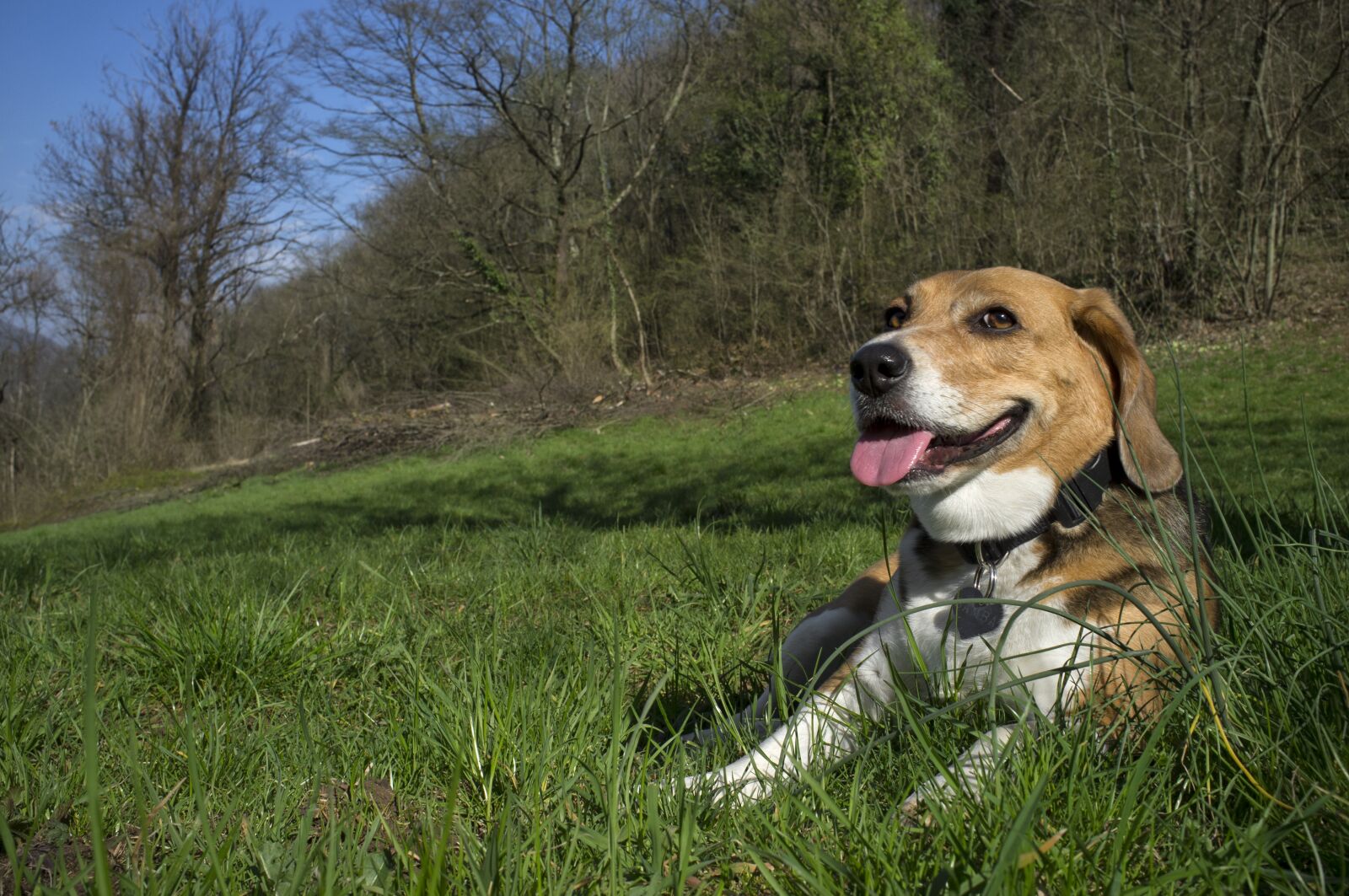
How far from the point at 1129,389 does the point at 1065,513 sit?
50 cm

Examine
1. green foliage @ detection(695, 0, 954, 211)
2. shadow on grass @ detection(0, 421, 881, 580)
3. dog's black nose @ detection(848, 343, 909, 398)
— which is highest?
green foliage @ detection(695, 0, 954, 211)

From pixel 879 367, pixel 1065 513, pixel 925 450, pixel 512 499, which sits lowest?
pixel 512 499

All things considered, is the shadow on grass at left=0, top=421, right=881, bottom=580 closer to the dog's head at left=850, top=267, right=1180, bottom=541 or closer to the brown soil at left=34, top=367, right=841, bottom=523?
the brown soil at left=34, top=367, right=841, bottom=523

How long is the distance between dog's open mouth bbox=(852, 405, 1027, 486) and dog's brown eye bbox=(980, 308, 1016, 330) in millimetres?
330

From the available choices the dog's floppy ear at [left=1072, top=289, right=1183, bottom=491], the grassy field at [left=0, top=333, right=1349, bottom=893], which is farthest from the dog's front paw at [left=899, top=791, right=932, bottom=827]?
the dog's floppy ear at [left=1072, top=289, right=1183, bottom=491]

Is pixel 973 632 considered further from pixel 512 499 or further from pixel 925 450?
pixel 512 499

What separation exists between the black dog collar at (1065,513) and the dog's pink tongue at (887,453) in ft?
1.03

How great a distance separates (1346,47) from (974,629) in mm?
19354

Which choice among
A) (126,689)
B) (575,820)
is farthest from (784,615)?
(126,689)

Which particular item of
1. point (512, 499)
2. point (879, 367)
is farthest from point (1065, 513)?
point (512, 499)

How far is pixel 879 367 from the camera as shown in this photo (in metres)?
2.87

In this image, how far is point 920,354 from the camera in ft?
9.40

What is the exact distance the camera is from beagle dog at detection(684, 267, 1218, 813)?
8.26 feet

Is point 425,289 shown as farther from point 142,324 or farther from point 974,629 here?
point 974,629
